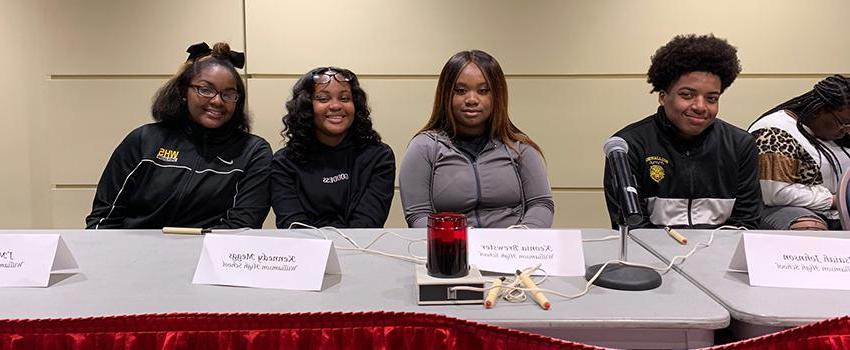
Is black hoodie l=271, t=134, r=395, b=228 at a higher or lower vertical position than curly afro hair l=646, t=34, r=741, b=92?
lower

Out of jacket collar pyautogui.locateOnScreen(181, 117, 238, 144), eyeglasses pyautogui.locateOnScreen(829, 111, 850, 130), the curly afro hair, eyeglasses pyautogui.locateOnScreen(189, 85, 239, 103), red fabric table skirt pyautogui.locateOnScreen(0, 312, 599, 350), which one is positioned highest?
the curly afro hair

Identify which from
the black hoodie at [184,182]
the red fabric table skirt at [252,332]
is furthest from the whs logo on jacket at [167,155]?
the red fabric table skirt at [252,332]

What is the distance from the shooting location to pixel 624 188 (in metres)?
1.00

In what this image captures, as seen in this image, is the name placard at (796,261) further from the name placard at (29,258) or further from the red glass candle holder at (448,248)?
the name placard at (29,258)

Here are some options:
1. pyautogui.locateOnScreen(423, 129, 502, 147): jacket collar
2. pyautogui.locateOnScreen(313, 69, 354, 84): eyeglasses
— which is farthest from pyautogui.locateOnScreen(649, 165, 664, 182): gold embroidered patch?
pyautogui.locateOnScreen(313, 69, 354, 84): eyeglasses

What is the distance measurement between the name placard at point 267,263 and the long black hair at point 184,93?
0.98 m

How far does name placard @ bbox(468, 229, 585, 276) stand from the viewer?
1.09 m

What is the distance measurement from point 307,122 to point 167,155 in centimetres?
45

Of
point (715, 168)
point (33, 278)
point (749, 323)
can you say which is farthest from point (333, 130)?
point (749, 323)

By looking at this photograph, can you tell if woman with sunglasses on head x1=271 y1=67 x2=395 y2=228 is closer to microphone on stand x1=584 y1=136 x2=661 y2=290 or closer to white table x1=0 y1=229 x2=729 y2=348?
white table x1=0 y1=229 x2=729 y2=348

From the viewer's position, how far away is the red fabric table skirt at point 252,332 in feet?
2.81

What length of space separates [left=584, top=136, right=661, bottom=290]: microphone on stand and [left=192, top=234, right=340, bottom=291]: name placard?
1.55ft

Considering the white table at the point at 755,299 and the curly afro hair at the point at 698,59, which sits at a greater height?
the curly afro hair at the point at 698,59

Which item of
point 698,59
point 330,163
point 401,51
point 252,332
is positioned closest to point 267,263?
point 252,332
